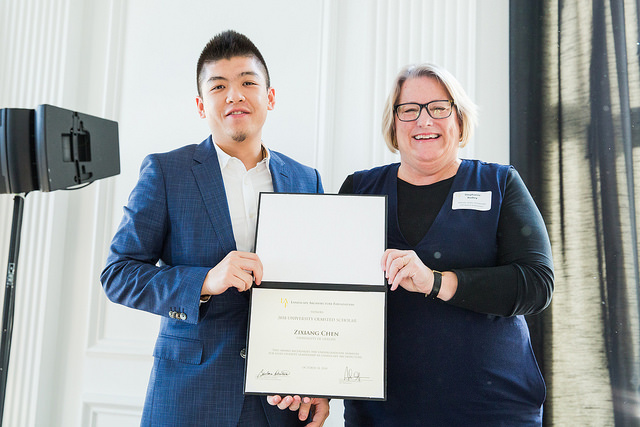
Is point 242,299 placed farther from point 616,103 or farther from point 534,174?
point 616,103

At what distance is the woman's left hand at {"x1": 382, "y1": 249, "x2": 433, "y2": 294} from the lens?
1.34 m

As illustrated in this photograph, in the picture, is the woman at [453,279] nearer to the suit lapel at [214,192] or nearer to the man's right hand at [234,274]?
the man's right hand at [234,274]

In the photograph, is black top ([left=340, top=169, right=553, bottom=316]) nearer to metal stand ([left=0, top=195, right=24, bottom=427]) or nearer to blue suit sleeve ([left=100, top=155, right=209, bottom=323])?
blue suit sleeve ([left=100, top=155, right=209, bottom=323])

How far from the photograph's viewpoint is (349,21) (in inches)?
91.8

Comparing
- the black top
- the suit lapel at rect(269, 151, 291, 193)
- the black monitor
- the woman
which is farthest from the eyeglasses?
the black monitor

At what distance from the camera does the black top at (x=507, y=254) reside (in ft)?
4.54

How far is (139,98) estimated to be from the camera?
8.02ft

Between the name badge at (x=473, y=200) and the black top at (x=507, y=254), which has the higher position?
the name badge at (x=473, y=200)

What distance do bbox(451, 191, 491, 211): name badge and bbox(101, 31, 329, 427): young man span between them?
1.91 feet

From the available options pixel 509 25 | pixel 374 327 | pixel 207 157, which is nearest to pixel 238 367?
pixel 374 327

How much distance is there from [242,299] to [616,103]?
66.9 inches

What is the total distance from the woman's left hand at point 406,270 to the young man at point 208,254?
14.6 inches
